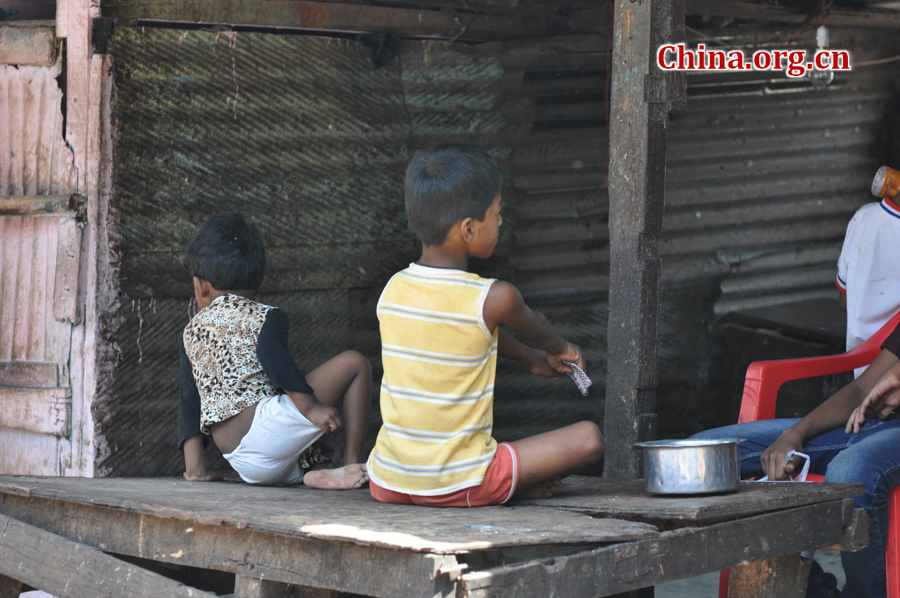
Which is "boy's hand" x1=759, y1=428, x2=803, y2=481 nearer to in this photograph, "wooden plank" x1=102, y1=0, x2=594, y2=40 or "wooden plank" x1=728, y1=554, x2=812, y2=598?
"wooden plank" x1=728, y1=554, x2=812, y2=598

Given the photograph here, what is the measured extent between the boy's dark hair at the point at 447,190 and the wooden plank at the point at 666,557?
3.31 ft

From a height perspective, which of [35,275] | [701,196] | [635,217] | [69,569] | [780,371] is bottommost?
[69,569]

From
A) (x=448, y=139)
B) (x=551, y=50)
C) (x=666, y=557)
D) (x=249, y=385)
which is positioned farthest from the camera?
(x=551, y=50)

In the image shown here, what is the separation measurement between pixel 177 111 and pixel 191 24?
1.22 feet

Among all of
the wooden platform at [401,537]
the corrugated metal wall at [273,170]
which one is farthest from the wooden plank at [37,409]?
the wooden platform at [401,537]

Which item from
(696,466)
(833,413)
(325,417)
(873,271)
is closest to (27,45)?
(325,417)

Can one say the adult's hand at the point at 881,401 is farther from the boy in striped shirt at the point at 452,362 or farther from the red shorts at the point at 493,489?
the red shorts at the point at 493,489

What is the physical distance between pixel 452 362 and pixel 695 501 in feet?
2.42

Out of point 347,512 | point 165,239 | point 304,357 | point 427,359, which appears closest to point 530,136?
point 304,357

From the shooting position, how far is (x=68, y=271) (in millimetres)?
3768

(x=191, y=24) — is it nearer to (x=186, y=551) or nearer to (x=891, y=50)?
(x=186, y=551)

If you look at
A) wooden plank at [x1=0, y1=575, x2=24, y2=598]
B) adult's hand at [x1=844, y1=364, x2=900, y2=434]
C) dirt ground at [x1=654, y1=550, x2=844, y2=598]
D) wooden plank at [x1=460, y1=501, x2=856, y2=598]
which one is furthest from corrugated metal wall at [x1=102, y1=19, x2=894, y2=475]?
wooden plank at [x1=460, y1=501, x2=856, y2=598]

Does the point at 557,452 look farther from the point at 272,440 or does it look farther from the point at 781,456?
the point at 272,440

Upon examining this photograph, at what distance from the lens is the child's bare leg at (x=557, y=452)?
2.61 metres
